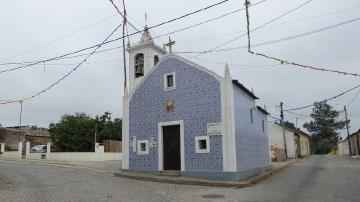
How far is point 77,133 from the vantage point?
3575 cm

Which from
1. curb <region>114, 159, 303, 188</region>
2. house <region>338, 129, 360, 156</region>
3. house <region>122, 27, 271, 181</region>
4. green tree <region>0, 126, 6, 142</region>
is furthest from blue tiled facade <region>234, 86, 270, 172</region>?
green tree <region>0, 126, 6, 142</region>

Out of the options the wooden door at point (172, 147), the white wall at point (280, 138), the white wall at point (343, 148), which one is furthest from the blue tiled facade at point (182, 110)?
the white wall at point (343, 148)

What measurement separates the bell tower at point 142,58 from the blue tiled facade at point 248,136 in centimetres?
693

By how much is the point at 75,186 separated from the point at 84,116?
2554 centimetres

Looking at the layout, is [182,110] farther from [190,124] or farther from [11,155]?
[11,155]

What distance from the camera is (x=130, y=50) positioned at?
80.7 feet

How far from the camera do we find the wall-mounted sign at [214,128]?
16.9 m

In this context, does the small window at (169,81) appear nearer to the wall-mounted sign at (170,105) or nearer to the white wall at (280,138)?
the wall-mounted sign at (170,105)

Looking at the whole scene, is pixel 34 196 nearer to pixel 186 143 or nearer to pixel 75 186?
pixel 75 186

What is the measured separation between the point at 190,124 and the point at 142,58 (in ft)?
25.1

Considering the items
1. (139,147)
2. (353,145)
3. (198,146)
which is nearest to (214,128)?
(198,146)

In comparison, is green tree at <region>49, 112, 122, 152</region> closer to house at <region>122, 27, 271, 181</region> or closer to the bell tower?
the bell tower

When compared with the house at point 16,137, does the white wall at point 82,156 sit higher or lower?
lower

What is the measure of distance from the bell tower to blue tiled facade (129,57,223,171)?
114 inches
